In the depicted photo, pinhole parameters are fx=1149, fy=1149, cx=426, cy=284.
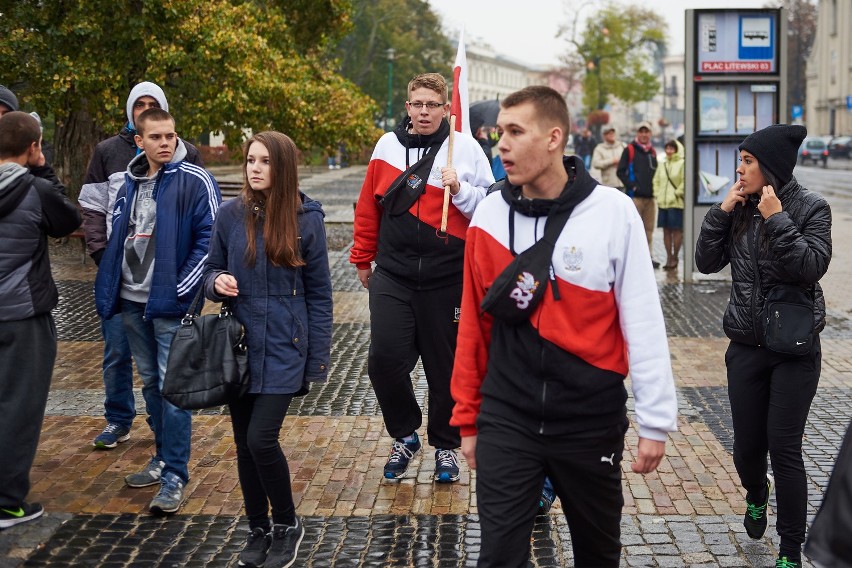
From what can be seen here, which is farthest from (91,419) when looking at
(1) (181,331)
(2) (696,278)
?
(2) (696,278)

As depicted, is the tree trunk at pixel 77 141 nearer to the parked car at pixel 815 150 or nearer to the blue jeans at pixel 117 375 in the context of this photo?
the blue jeans at pixel 117 375

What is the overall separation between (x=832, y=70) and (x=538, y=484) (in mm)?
81879

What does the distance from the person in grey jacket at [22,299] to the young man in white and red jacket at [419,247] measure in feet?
4.95

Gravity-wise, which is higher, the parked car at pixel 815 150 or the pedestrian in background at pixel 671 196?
the pedestrian in background at pixel 671 196

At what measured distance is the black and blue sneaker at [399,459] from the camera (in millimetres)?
6012

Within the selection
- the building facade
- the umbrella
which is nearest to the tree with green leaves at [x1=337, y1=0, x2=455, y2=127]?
the building facade

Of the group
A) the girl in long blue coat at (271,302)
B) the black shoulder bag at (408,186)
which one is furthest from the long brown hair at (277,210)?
the black shoulder bag at (408,186)

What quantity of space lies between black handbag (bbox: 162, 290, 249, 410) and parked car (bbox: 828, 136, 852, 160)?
2378 inches

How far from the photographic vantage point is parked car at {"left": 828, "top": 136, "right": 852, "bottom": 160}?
60406 millimetres

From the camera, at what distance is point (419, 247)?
18.6ft

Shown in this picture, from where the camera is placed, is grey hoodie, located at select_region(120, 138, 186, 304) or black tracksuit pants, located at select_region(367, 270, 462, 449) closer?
grey hoodie, located at select_region(120, 138, 186, 304)

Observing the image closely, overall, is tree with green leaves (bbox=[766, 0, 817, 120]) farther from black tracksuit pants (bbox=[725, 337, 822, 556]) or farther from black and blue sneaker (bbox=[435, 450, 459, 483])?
black tracksuit pants (bbox=[725, 337, 822, 556])

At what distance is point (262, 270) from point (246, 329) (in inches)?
10.0

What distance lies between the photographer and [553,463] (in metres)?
3.52
